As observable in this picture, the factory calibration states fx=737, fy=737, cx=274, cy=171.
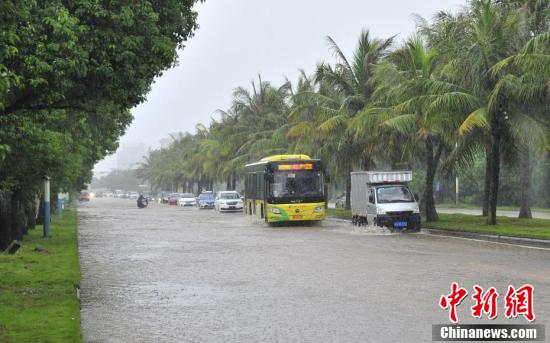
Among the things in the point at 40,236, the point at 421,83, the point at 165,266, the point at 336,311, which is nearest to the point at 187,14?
the point at 165,266

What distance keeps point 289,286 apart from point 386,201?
16612 mm

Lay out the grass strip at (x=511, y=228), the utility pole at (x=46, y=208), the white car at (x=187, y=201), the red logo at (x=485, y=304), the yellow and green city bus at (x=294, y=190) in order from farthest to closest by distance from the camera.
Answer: the white car at (x=187, y=201)
the yellow and green city bus at (x=294, y=190)
the utility pole at (x=46, y=208)
the grass strip at (x=511, y=228)
the red logo at (x=485, y=304)

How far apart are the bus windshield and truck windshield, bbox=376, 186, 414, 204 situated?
4.02m

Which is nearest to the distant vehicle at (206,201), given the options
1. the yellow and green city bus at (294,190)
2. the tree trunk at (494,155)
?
the yellow and green city bus at (294,190)

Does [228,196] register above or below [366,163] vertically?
below

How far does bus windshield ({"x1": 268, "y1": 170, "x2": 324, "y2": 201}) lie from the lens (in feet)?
107

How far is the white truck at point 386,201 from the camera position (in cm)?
2781

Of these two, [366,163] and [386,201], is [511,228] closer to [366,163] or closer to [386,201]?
[386,201]

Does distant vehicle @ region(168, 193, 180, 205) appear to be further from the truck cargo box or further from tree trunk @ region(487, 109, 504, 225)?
tree trunk @ region(487, 109, 504, 225)

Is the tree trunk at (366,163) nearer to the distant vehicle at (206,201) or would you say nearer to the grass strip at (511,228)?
the grass strip at (511,228)

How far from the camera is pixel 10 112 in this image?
1334cm

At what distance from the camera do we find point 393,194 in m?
29.4

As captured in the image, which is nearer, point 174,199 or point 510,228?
point 510,228

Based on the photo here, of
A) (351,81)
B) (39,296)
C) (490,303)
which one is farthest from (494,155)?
(39,296)
